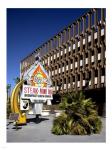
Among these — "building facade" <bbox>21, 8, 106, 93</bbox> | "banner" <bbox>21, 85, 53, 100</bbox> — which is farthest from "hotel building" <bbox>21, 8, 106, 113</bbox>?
"banner" <bbox>21, 85, 53, 100</bbox>

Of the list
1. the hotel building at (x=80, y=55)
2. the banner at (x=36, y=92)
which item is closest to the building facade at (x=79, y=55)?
the hotel building at (x=80, y=55)

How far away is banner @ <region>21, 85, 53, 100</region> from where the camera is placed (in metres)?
21.6

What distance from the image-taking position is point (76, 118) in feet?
53.2

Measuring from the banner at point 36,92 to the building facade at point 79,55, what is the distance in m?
14.0

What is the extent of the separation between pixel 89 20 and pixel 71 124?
2582cm

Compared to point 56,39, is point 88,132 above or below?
below

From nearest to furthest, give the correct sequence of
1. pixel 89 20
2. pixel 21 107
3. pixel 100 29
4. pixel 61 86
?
pixel 21 107, pixel 100 29, pixel 89 20, pixel 61 86

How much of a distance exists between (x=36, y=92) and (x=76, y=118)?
6712 mm

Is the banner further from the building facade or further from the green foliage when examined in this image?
the building facade

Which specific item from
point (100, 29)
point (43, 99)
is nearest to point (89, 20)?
point (100, 29)

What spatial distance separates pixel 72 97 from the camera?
54.3 feet

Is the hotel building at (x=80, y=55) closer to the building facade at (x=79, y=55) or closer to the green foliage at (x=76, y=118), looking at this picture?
the building facade at (x=79, y=55)

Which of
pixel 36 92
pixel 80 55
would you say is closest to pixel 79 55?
pixel 80 55
